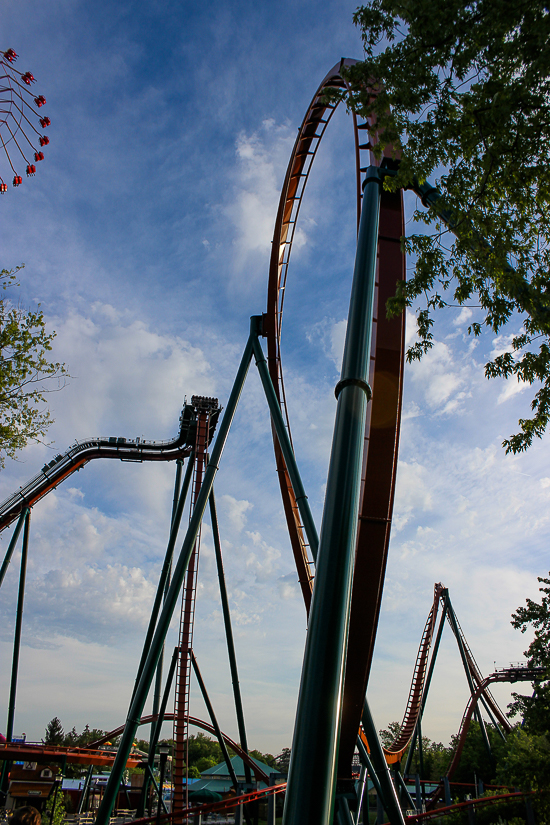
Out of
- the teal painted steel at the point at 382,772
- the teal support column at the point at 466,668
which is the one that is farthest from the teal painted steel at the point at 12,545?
the teal support column at the point at 466,668

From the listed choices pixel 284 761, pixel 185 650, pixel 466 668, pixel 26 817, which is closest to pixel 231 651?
pixel 185 650

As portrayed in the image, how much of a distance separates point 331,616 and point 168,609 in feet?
21.4

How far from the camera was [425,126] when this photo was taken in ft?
15.3

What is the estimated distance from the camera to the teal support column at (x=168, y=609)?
676 cm

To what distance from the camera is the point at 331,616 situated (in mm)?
2234

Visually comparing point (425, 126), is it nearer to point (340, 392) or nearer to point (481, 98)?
point (481, 98)

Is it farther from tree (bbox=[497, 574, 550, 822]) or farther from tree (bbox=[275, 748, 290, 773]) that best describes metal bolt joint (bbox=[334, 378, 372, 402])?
tree (bbox=[275, 748, 290, 773])

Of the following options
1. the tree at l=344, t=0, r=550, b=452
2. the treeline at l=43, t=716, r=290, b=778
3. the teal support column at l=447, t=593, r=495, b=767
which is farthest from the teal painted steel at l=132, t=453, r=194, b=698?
the treeline at l=43, t=716, r=290, b=778

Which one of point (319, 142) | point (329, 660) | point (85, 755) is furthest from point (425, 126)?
point (85, 755)

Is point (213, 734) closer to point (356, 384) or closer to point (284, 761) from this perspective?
point (356, 384)

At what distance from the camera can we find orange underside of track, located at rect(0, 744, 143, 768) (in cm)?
1401

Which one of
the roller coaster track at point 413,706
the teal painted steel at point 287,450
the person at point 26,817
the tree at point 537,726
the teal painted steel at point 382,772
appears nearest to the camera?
the person at point 26,817

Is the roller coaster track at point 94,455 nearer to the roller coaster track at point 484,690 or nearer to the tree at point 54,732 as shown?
the roller coaster track at point 484,690

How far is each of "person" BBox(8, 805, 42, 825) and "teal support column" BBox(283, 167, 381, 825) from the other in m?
1.18
